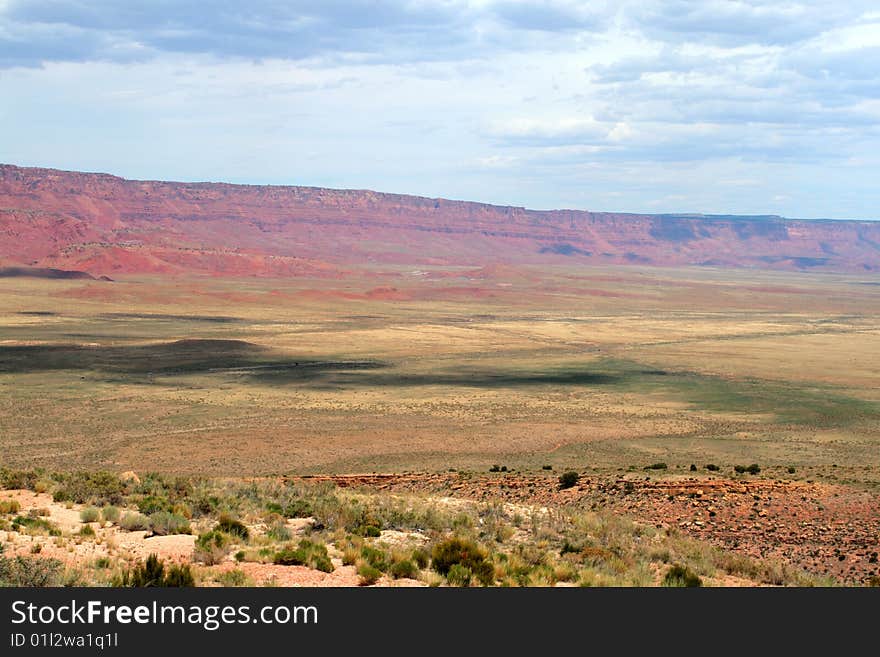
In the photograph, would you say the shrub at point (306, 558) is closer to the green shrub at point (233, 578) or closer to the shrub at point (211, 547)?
the shrub at point (211, 547)

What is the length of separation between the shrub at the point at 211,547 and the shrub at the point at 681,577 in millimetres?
6546

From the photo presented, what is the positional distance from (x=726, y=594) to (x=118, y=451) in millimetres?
29426

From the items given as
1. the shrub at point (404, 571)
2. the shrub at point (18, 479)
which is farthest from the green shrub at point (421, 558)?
the shrub at point (18, 479)

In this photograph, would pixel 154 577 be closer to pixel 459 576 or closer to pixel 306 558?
pixel 306 558

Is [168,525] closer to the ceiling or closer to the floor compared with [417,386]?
closer to the ceiling

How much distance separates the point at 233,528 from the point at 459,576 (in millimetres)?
4513

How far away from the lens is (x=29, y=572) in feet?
33.9

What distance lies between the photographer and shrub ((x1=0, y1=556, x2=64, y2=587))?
32.9 ft

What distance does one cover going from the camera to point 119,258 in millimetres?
158375

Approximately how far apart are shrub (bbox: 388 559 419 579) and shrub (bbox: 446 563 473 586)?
47 cm

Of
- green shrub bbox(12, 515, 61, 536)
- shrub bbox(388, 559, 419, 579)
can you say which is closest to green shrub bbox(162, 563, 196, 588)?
shrub bbox(388, 559, 419, 579)

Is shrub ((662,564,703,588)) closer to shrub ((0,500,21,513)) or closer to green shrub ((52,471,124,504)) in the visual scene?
green shrub ((52,471,124,504))

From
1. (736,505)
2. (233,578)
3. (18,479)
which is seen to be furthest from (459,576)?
(736,505)

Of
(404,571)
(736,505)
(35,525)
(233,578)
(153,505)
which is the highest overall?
(233,578)
